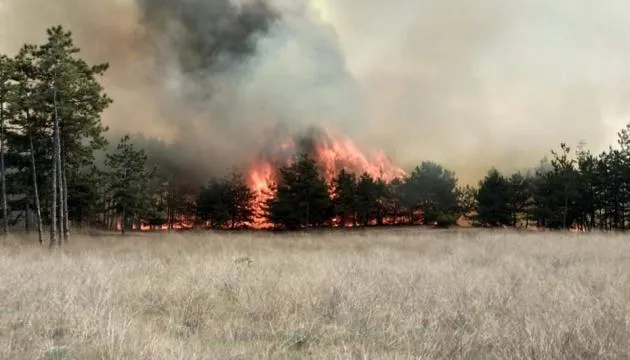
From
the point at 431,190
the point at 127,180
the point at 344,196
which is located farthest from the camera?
the point at 431,190

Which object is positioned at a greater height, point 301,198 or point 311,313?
point 301,198

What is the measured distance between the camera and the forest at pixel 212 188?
89.4 ft

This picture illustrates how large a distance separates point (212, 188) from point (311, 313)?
9897 cm

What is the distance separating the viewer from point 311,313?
6883 mm

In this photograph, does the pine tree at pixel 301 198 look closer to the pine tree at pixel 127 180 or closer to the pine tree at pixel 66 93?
the pine tree at pixel 127 180

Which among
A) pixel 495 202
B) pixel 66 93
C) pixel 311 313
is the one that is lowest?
pixel 311 313

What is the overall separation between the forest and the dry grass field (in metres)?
19.0

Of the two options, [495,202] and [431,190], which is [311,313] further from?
[431,190]

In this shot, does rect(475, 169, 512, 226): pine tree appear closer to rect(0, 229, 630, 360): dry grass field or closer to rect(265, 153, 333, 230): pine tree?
rect(265, 153, 333, 230): pine tree

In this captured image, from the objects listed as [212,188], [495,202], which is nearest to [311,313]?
[495,202]

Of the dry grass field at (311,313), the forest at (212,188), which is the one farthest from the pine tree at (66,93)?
the dry grass field at (311,313)

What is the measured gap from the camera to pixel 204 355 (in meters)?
4.81

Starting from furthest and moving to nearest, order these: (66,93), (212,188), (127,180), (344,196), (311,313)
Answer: (212,188) < (344,196) < (127,180) < (66,93) < (311,313)

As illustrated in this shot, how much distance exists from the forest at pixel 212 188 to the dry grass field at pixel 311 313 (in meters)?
19.0
